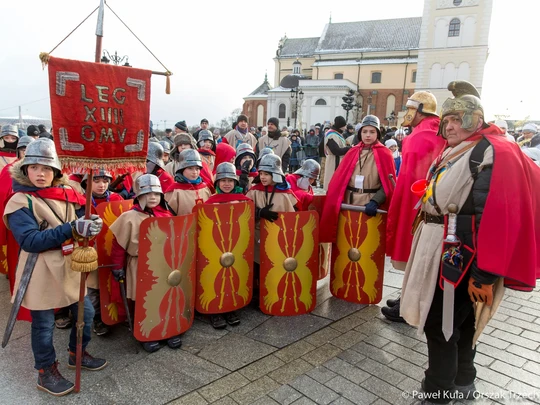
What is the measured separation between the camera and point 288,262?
3.58m

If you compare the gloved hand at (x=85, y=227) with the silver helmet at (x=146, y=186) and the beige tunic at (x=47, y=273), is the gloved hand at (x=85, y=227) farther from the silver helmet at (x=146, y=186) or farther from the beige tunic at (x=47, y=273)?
the silver helmet at (x=146, y=186)

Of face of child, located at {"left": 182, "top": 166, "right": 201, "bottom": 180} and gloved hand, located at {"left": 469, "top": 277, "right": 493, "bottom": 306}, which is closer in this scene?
gloved hand, located at {"left": 469, "top": 277, "right": 493, "bottom": 306}

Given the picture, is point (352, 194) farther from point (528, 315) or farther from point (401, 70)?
point (401, 70)

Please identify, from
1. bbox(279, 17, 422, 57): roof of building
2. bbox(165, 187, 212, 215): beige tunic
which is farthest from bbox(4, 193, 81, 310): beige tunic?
bbox(279, 17, 422, 57): roof of building

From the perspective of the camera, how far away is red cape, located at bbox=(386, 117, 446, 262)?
11.1ft

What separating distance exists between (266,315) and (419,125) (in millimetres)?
2268

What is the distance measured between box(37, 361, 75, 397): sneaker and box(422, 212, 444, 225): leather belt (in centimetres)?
257

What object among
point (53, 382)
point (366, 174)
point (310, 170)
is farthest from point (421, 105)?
point (53, 382)

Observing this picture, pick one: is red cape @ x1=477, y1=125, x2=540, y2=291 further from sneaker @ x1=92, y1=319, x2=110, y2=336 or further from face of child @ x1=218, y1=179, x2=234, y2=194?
sneaker @ x1=92, y1=319, x2=110, y2=336

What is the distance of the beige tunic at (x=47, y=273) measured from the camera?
246 centimetres

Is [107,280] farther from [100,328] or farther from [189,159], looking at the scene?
[189,159]

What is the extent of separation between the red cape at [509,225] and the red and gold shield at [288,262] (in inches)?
67.1

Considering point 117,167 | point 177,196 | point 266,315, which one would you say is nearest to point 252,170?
point 177,196

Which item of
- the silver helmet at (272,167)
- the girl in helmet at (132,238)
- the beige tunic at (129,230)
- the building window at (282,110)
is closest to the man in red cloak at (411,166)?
the silver helmet at (272,167)
